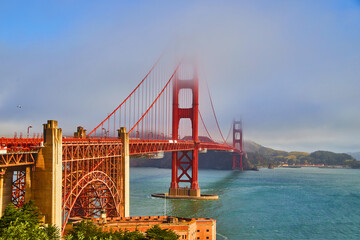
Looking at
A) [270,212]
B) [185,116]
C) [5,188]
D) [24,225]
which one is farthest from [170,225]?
[185,116]

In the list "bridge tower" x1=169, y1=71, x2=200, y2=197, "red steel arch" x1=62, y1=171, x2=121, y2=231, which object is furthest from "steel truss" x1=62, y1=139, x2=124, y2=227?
"bridge tower" x1=169, y1=71, x2=200, y2=197

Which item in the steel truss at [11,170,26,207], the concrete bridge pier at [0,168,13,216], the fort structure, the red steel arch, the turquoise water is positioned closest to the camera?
the concrete bridge pier at [0,168,13,216]

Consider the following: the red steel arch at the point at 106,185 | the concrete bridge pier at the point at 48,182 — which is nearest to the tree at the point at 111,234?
the concrete bridge pier at the point at 48,182

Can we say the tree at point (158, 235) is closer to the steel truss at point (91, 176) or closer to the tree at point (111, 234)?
the tree at point (111, 234)

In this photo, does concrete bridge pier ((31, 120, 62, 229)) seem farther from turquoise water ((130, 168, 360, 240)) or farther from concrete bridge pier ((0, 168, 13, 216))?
turquoise water ((130, 168, 360, 240))

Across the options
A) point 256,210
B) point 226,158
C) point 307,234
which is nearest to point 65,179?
point 307,234

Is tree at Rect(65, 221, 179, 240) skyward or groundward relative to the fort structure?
skyward

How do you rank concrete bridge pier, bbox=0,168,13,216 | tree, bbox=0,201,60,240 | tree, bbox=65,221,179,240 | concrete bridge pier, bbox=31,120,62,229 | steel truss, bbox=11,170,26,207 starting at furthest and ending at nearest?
tree, bbox=65,221,179,240 < steel truss, bbox=11,170,26,207 < concrete bridge pier, bbox=31,120,62,229 < concrete bridge pier, bbox=0,168,13,216 < tree, bbox=0,201,60,240

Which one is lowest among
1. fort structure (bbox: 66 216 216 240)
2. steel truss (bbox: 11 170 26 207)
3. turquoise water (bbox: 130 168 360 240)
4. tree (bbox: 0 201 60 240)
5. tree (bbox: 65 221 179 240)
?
turquoise water (bbox: 130 168 360 240)

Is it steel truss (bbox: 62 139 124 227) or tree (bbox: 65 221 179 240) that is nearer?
tree (bbox: 65 221 179 240)

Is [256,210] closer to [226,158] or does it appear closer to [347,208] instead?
[347,208]
